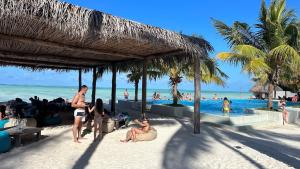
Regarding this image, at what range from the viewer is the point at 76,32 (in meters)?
→ 6.73

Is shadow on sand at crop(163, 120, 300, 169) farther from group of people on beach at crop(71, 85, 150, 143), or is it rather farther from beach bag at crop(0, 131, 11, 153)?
beach bag at crop(0, 131, 11, 153)

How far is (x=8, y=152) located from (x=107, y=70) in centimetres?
1015

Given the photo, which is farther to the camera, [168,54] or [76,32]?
[168,54]

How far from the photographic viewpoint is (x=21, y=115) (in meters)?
9.47

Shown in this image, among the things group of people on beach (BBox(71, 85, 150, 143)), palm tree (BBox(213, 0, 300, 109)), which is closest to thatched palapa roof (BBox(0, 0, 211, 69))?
group of people on beach (BBox(71, 85, 150, 143))

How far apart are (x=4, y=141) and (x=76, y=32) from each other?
268cm

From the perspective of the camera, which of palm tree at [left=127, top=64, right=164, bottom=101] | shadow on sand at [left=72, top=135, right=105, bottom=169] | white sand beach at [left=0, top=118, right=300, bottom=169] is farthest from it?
palm tree at [left=127, top=64, right=164, bottom=101]

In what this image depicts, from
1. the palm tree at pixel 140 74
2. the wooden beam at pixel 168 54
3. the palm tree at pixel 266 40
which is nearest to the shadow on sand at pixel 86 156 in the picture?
the wooden beam at pixel 168 54

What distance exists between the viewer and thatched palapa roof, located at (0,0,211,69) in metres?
6.10

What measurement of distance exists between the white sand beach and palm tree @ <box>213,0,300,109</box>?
552 cm

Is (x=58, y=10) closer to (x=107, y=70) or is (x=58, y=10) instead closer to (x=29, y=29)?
(x=29, y=29)

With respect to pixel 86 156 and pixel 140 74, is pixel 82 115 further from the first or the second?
pixel 140 74

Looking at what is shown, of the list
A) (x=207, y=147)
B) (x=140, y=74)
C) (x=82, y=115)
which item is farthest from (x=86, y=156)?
(x=140, y=74)

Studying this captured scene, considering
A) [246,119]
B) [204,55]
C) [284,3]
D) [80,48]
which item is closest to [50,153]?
[80,48]
